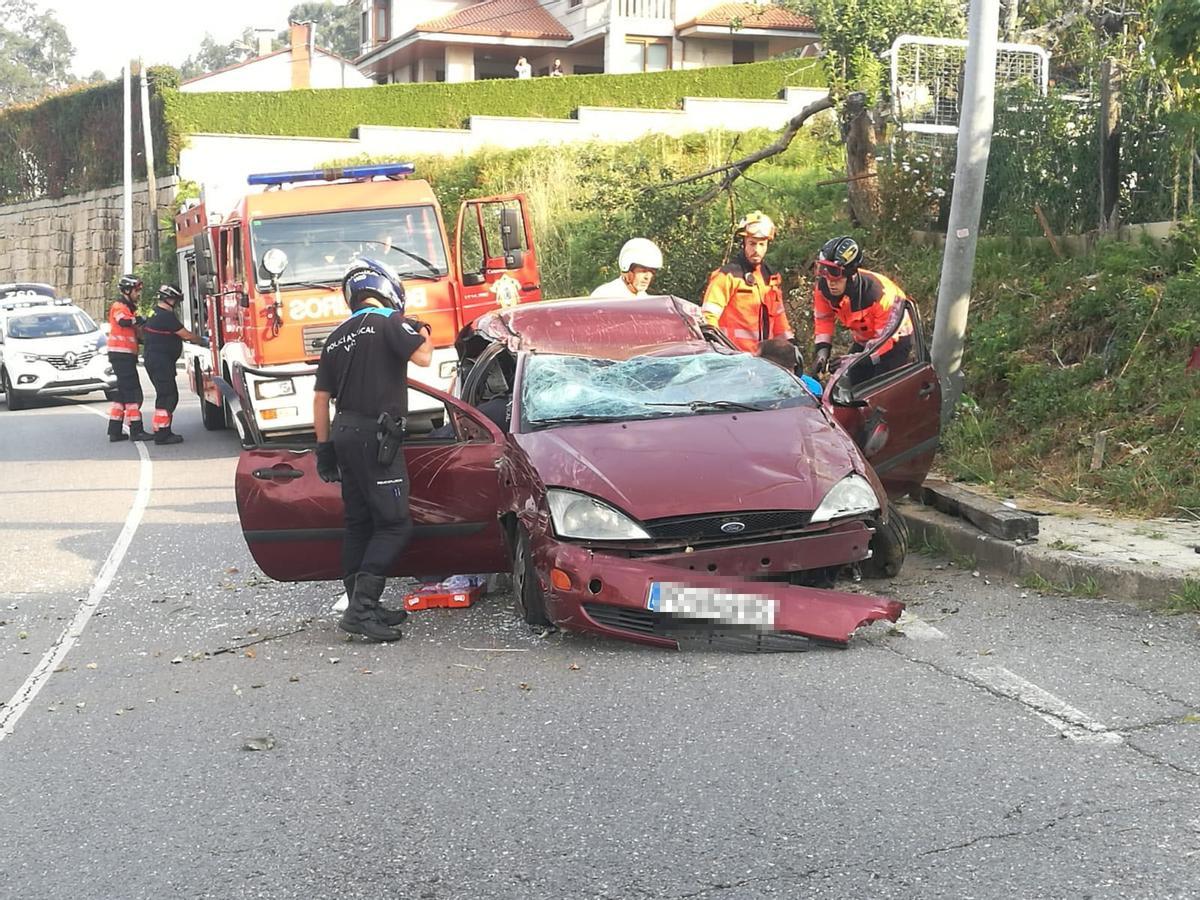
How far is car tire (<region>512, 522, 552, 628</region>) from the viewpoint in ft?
21.0

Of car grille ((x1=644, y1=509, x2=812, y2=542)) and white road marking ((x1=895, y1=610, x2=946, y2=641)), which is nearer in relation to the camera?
car grille ((x1=644, y1=509, x2=812, y2=542))

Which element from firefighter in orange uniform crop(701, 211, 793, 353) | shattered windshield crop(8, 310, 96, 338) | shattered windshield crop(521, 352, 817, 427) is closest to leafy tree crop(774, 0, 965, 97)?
firefighter in orange uniform crop(701, 211, 793, 353)

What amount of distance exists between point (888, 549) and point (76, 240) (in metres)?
45.9

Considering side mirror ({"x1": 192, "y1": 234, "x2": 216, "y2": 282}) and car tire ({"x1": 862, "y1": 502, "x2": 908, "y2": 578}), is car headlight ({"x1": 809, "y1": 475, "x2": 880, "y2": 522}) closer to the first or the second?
car tire ({"x1": 862, "y1": 502, "x2": 908, "y2": 578})

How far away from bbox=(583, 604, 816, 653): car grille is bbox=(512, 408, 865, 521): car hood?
417 millimetres

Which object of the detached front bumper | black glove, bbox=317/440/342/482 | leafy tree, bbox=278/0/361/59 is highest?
leafy tree, bbox=278/0/361/59

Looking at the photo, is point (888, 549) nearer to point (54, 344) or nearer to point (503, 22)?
point (54, 344)

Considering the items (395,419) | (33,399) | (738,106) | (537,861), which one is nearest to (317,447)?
(395,419)

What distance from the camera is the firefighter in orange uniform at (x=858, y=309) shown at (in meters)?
8.32

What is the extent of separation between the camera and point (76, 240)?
48.1 m

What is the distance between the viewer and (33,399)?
2350cm

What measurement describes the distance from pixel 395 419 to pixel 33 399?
61.2 ft

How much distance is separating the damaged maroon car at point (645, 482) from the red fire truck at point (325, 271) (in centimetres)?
517

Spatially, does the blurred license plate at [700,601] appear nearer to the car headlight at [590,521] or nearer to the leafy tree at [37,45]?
the car headlight at [590,521]
